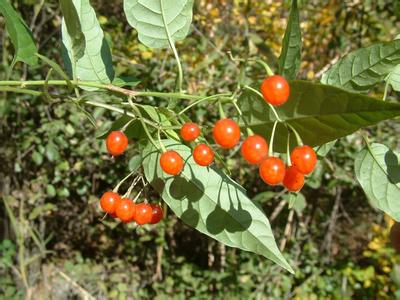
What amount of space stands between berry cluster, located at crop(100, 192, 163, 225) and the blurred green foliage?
220cm

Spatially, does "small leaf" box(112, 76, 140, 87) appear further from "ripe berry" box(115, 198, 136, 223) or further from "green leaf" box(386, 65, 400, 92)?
"green leaf" box(386, 65, 400, 92)

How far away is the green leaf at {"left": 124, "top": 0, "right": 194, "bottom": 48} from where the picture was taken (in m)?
1.07

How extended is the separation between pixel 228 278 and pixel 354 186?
127 centimetres

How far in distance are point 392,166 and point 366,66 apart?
305 millimetres

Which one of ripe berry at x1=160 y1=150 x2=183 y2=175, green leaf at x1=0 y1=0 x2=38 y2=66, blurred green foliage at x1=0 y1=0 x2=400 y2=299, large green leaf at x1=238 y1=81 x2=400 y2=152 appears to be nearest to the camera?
large green leaf at x1=238 y1=81 x2=400 y2=152

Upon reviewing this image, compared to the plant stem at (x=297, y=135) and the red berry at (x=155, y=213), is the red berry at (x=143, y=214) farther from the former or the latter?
the plant stem at (x=297, y=135)

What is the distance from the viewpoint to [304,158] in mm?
786

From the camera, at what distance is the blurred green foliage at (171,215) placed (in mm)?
3580

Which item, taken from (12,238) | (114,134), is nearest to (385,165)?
(114,134)

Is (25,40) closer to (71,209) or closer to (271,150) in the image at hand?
(271,150)

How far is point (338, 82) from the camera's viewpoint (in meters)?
0.92

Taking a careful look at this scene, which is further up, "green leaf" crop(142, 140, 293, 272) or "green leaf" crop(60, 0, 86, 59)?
"green leaf" crop(60, 0, 86, 59)

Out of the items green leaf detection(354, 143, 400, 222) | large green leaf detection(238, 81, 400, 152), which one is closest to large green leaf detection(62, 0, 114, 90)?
large green leaf detection(238, 81, 400, 152)

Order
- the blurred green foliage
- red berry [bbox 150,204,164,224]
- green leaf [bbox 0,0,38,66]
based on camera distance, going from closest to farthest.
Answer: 1. green leaf [bbox 0,0,38,66]
2. red berry [bbox 150,204,164,224]
3. the blurred green foliage
